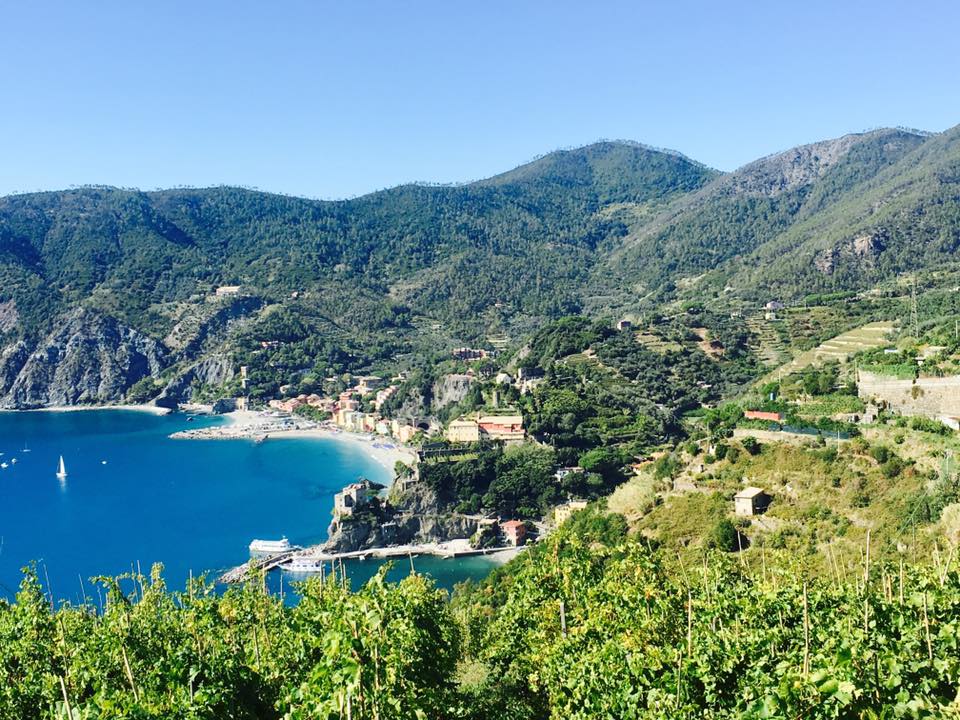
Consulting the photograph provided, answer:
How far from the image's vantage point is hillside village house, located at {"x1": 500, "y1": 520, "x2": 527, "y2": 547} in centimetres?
4022

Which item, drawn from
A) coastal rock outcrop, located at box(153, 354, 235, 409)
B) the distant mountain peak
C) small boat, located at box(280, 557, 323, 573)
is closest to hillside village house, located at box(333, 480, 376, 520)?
small boat, located at box(280, 557, 323, 573)

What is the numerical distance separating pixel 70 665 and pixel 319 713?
18.0 ft

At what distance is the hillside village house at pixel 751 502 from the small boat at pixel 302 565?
22319mm

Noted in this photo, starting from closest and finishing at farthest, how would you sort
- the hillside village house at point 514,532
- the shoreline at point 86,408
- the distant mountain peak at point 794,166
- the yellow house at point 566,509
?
the hillside village house at point 514,532, the yellow house at point 566,509, the shoreline at point 86,408, the distant mountain peak at point 794,166

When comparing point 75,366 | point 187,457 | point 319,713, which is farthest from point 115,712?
point 75,366

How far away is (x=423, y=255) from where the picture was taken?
162m

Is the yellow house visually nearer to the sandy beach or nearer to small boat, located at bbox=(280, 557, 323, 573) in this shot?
small boat, located at bbox=(280, 557, 323, 573)

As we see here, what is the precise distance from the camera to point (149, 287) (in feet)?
443

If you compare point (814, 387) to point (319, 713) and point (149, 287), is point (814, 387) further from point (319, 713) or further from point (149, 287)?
point (149, 287)

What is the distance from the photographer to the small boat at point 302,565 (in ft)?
125

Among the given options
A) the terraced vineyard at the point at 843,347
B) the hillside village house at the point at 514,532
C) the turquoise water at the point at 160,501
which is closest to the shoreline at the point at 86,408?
the turquoise water at the point at 160,501

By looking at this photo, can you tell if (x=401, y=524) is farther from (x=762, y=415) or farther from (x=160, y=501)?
(x=160, y=501)

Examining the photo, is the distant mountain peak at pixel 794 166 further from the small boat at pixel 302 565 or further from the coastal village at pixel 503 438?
the small boat at pixel 302 565

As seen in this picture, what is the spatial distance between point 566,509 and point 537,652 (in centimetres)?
3028
